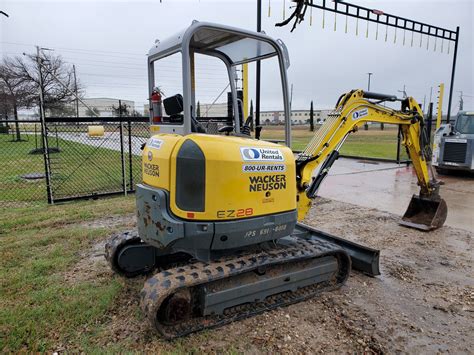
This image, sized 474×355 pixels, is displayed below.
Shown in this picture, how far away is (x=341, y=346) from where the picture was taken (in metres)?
3.26

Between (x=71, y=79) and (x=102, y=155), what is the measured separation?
1541 centimetres

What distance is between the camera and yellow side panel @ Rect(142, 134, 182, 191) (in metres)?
3.31

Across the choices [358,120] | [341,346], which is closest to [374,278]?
[341,346]

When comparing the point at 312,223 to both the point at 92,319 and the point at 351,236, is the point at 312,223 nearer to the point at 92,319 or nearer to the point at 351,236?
the point at 351,236

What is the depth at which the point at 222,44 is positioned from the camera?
4.18m

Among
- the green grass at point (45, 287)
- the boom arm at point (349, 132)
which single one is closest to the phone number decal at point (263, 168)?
the boom arm at point (349, 132)

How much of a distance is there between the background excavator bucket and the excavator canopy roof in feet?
14.4

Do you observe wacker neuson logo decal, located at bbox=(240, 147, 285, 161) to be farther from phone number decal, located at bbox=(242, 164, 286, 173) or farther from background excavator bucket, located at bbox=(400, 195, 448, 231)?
background excavator bucket, located at bbox=(400, 195, 448, 231)

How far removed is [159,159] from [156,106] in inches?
32.7

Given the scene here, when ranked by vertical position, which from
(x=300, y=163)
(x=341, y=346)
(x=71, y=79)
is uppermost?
(x=71, y=79)

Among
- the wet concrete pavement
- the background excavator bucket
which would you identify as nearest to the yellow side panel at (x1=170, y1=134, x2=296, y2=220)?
the background excavator bucket

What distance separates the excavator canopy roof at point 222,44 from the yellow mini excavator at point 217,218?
12mm

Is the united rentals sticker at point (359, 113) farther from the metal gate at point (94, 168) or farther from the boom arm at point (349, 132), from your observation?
the metal gate at point (94, 168)

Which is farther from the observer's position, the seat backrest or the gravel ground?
the seat backrest
